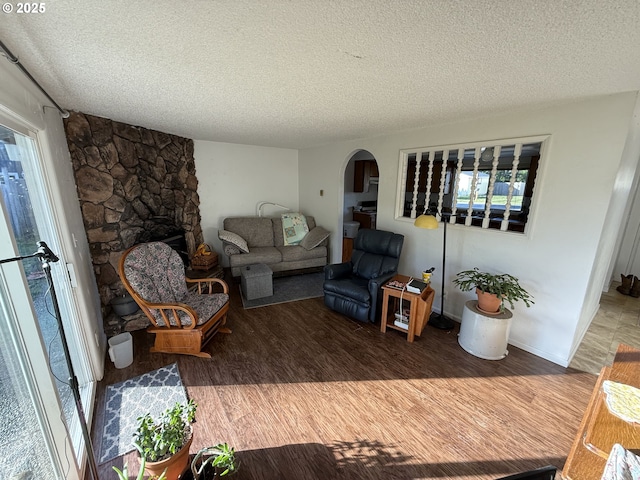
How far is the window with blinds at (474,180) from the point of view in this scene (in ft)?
8.61

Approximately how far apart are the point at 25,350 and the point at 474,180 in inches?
138

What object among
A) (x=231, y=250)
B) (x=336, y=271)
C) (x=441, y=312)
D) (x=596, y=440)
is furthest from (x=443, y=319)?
(x=231, y=250)

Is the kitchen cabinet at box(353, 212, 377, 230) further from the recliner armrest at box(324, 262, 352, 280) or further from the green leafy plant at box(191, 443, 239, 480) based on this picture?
the green leafy plant at box(191, 443, 239, 480)

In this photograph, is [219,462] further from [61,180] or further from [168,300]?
[61,180]

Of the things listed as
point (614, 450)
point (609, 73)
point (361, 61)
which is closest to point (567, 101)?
point (609, 73)

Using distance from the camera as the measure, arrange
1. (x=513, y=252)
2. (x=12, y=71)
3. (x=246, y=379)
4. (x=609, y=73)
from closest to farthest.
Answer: (x=12, y=71)
(x=609, y=73)
(x=246, y=379)
(x=513, y=252)

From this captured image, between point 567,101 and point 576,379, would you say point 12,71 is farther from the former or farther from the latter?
point 576,379

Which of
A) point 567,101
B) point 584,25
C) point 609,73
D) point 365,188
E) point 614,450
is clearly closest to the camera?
point 614,450

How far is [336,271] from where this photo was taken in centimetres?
319

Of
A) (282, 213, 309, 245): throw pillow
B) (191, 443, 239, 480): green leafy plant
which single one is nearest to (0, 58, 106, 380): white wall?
(191, 443, 239, 480): green leafy plant

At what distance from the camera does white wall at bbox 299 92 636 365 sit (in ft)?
6.31

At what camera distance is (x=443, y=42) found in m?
1.14

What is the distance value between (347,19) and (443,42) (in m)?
0.48

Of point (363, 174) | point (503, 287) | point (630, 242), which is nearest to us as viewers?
point (503, 287)
